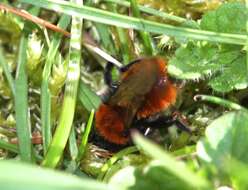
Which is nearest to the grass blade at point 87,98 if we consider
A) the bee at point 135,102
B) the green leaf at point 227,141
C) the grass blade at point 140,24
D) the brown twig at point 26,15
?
the bee at point 135,102

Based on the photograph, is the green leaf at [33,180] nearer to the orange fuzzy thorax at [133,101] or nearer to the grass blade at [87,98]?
the orange fuzzy thorax at [133,101]

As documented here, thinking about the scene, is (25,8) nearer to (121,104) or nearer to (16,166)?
(121,104)

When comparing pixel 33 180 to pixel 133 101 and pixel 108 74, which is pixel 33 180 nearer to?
pixel 133 101

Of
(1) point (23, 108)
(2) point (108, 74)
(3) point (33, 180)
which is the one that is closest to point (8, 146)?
(1) point (23, 108)

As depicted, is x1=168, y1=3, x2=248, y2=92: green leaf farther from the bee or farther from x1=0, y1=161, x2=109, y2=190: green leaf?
x1=0, y1=161, x2=109, y2=190: green leaf

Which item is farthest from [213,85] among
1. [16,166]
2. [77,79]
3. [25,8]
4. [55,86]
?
[16,166]

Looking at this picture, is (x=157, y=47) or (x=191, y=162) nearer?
(x=191, y=162)

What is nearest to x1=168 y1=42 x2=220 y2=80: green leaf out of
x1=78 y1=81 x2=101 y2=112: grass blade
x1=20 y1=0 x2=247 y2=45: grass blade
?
x1=20 y1=0 x2=247 y2=45: grass blade
